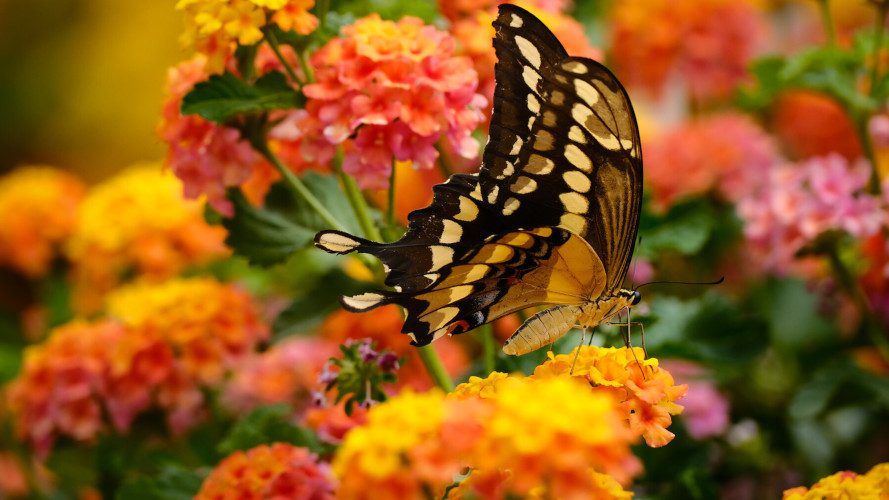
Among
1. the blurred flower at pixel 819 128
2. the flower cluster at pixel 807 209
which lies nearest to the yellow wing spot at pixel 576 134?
the flower cluster at pixel 807 209

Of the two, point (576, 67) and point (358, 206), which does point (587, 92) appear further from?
point (358, 206)

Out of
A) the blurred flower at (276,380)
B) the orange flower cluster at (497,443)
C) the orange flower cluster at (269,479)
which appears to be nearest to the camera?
the orange flower cluster at (497,443)

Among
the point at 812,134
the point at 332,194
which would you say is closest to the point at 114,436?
the point at 332,194

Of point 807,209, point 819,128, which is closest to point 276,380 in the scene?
point 807,209

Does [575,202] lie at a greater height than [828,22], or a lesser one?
lesser

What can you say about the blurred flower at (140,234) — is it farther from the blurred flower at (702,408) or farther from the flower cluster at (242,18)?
the blurred flower at (702,408)
